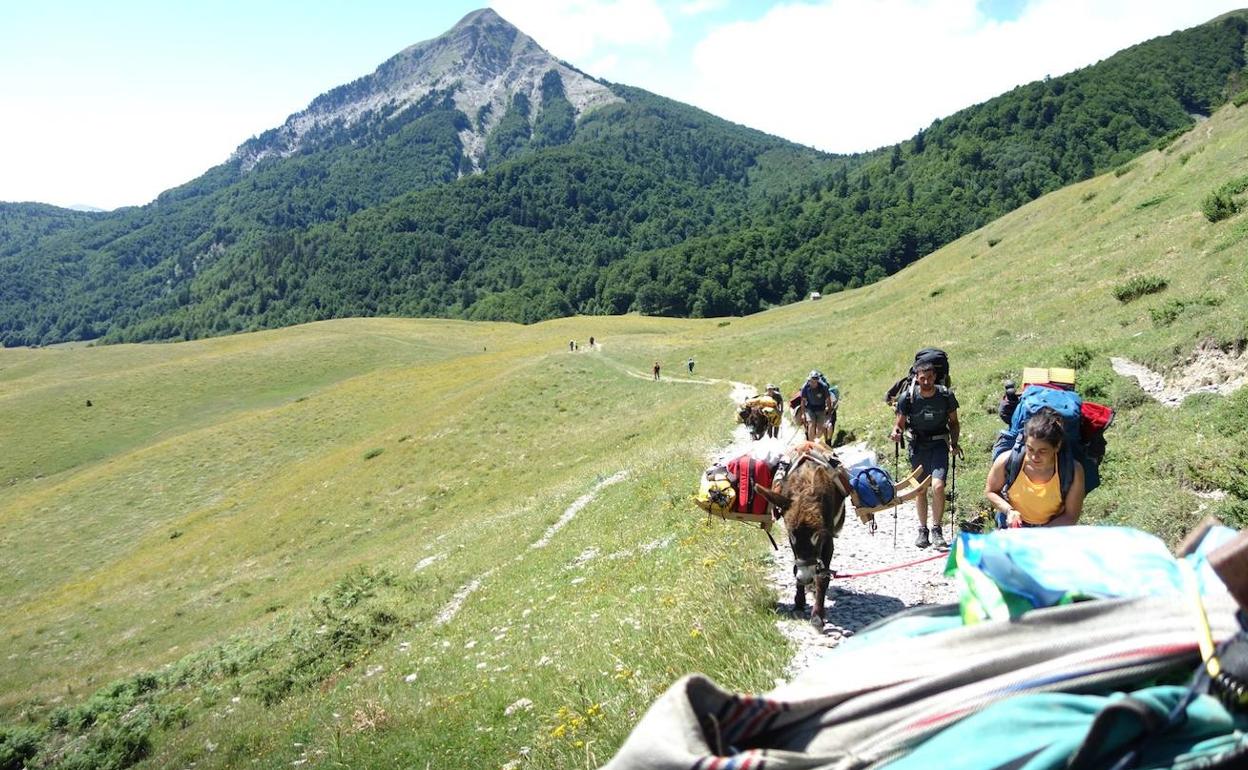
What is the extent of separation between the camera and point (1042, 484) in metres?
7.42

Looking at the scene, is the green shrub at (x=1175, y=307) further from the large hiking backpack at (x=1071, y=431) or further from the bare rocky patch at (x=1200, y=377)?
the large hiking backpack at (x=1071, y=431)

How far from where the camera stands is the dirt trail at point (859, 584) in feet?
25.9

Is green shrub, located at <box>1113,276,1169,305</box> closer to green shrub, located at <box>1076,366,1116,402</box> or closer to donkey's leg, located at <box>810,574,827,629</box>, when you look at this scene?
green shrub, located at <box>1076,366,1116,402</box>

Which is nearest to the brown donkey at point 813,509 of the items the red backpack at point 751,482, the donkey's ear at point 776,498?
the donkey's ear at point 776,498

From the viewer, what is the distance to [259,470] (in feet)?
181

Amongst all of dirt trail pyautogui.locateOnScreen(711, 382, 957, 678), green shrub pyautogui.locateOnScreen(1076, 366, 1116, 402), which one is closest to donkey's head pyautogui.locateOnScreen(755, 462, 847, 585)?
dirt trail pyautogui.locateOnScreen(711, 382, 957, 678)

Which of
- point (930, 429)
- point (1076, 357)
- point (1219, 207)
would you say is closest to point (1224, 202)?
point (1219, 207)

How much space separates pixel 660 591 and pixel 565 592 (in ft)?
14.1

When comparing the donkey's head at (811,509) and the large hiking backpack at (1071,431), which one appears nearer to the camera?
the large hiking backpack at (1071,431)

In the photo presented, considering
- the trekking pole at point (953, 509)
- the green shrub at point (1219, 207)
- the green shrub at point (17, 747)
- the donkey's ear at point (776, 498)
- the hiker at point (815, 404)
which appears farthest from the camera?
the green shrub at point (1219, 207)

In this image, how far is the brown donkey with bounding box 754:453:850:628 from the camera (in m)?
8.18

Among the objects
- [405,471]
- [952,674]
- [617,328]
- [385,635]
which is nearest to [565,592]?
[385,635]

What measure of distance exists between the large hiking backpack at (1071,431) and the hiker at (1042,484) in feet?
0.13

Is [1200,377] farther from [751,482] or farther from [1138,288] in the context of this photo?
[751,482]
